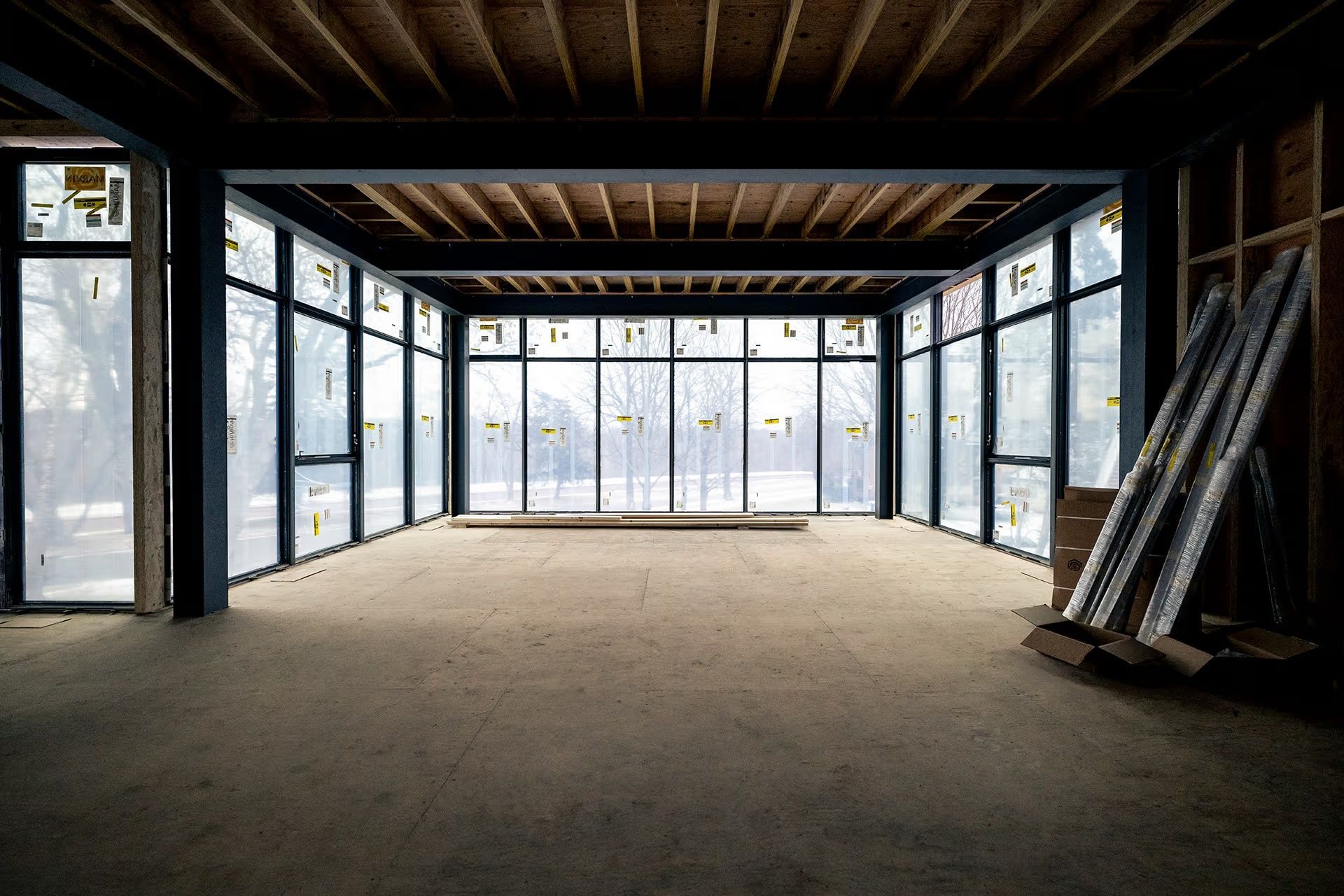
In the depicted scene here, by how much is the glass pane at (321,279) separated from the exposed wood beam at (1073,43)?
6271 millimetres

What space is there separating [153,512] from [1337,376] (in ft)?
A: 24.0

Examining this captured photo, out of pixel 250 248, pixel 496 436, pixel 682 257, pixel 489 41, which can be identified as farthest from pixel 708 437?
pixel 489 41

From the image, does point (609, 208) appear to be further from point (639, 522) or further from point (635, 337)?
point (639, 522)

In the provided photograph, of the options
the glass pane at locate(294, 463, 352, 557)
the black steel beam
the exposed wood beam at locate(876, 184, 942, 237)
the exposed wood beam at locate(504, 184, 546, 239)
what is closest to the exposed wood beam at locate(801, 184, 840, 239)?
the black steel beam

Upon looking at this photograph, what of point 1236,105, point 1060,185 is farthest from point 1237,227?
point 1060,185

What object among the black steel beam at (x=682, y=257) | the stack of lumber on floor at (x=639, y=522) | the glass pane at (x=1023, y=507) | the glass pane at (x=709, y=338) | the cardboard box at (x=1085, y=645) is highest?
the black steel beam at (x=682, y=257)

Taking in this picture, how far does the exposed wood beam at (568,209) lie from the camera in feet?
18.9

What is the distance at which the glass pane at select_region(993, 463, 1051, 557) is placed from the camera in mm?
6305

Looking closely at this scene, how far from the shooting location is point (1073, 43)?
3.66 meters

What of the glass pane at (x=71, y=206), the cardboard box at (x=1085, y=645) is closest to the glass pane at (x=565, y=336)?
the glass pane at (x=71, y=206)

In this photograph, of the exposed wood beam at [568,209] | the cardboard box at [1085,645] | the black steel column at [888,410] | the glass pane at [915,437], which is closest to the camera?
the cardboard box at [1085,645]

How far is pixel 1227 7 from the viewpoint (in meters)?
3.25

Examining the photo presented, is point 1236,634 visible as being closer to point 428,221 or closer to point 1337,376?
point 1337,376

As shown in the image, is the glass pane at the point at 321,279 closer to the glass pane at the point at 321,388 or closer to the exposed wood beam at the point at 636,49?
the glass pane at the point at 321,388
